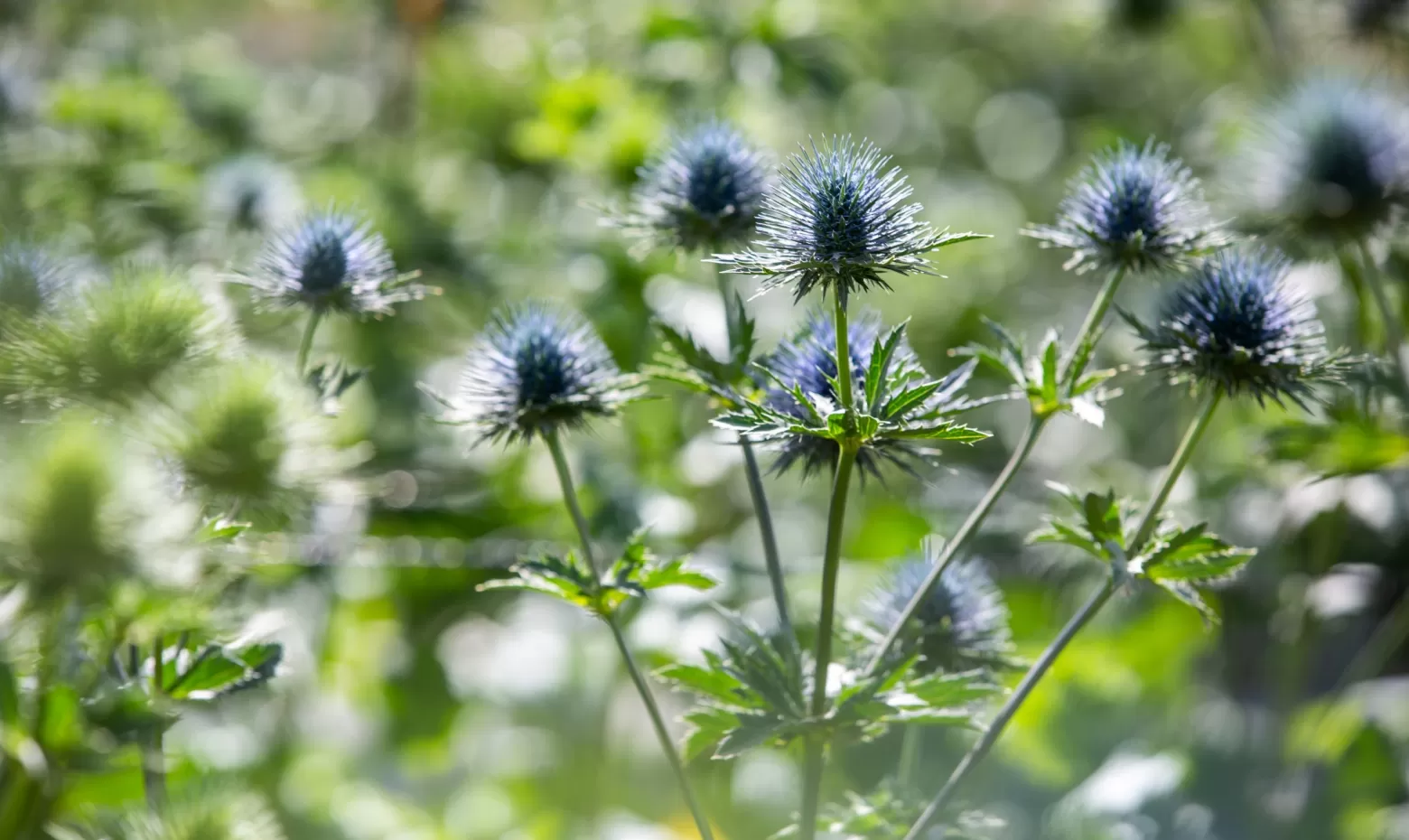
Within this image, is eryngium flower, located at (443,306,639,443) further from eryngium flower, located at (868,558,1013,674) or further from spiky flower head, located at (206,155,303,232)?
spiky flower head, located at (206,155,303,232)

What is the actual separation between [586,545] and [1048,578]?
120 cm

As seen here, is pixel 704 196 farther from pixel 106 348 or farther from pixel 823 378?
pixel 106 348

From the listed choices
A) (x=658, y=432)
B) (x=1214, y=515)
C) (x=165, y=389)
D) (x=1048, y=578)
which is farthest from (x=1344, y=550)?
(x=165, y=389)

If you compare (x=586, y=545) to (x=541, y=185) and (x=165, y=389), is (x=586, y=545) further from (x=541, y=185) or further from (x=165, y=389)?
(x=541, y=185)

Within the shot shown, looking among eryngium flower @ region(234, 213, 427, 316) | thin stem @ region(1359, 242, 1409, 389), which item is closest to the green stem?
eryngium flower @ region(234, 213, 427, 316)

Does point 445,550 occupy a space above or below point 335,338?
below

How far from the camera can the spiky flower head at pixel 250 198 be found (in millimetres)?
1479

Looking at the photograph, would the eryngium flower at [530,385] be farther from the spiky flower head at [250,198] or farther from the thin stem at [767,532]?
the spiky flower head at [250,198]

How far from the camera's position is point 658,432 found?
1822 mm

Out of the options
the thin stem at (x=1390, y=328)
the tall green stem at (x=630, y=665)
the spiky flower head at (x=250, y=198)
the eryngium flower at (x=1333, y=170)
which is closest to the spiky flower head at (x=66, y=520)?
the tall green stem at (x=630, y=665)

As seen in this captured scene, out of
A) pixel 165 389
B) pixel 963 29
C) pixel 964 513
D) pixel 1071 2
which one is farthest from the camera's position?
pixel 963 29

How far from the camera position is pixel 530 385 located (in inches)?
33.9

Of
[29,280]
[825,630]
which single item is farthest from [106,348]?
[825,630]

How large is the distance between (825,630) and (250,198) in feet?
3.50
